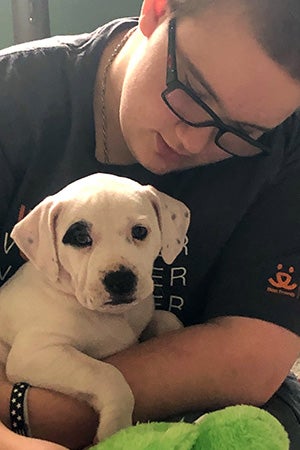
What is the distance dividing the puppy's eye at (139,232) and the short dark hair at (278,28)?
0.95ft

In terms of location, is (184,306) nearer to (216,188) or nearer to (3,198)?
(216,188)

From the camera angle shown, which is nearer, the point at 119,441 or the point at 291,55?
the point at 119,441

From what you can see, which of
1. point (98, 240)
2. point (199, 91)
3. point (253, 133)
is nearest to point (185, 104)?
point (199, 91)

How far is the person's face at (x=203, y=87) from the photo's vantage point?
3.32 feet

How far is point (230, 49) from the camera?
1013mm

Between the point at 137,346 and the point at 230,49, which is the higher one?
the point at 230,49

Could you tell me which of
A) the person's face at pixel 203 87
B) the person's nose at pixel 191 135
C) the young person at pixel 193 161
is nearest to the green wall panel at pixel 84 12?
the young person at pixel 193 161

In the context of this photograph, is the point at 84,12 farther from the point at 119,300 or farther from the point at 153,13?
the point at 119,300

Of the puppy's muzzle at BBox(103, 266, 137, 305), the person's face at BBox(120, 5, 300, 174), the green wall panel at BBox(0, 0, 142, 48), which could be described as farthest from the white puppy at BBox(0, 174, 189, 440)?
the green wall panel at BBox(0, 0, 142, 48)

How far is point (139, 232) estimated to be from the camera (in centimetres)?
100

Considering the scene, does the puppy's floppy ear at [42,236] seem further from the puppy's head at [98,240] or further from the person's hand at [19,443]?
the person's hand at [19,443]

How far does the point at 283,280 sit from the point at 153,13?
45 centimetres

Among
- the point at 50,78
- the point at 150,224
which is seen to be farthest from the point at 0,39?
the point at 150,224

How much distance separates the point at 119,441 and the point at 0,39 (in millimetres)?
1794
